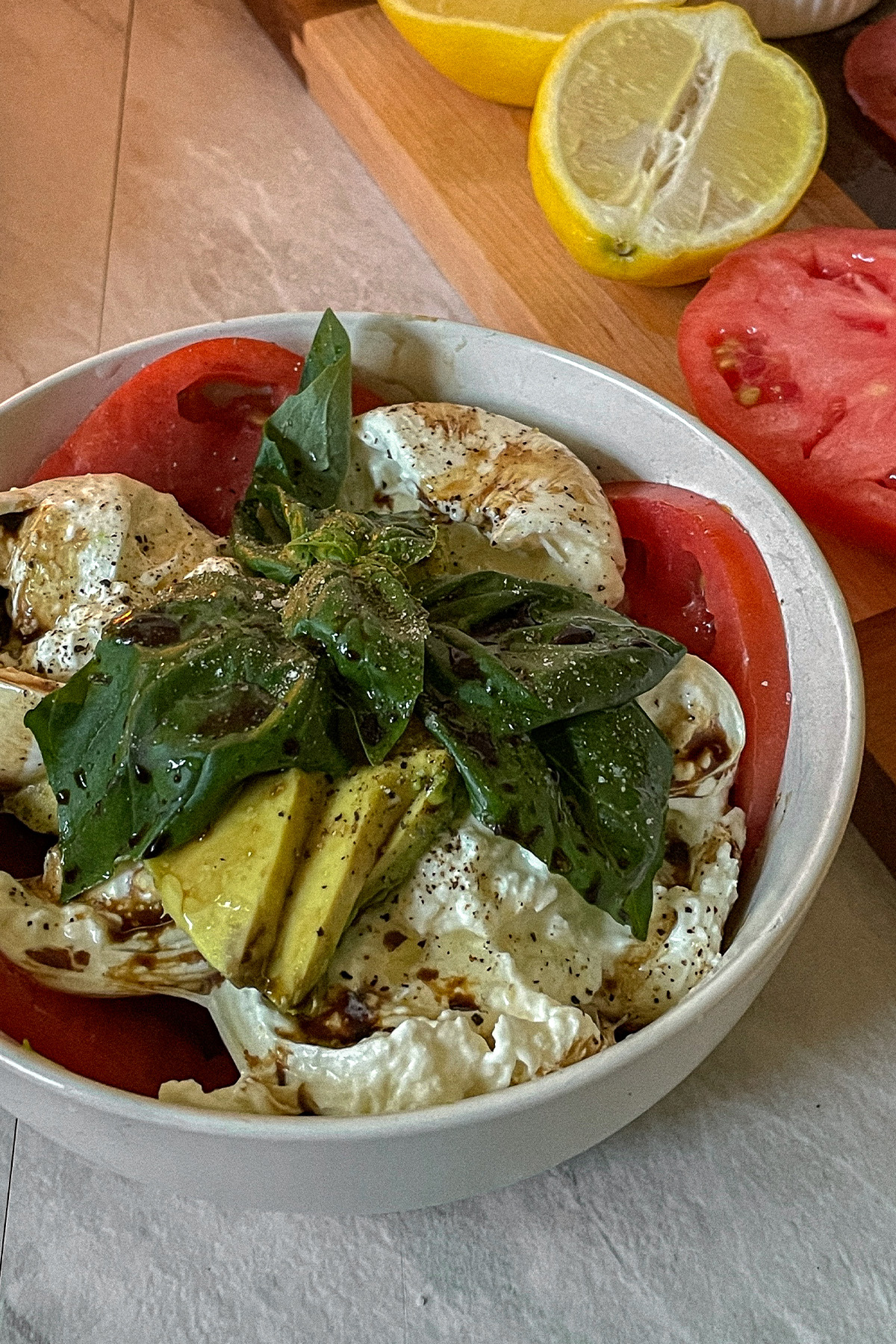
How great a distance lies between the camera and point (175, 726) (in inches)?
20.7

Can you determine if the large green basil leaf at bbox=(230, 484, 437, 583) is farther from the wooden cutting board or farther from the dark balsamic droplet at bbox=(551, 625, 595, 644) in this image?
the wooden cutting board

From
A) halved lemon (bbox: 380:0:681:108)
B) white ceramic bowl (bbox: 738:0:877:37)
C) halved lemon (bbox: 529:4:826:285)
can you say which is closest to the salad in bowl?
halved lemon (bbox: 529:4:826:285)

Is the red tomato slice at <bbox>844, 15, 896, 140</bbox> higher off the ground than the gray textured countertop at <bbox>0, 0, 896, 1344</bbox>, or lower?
higher

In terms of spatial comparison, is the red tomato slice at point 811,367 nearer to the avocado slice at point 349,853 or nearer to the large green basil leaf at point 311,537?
the large green basil leaf at point 311,537

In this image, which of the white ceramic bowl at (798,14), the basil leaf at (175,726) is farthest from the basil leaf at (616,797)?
the white ceramic bowl at (798,14)

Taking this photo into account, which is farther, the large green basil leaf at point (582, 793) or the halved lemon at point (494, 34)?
the halved lemon at point (494, 34)

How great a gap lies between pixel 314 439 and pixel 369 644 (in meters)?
0.23

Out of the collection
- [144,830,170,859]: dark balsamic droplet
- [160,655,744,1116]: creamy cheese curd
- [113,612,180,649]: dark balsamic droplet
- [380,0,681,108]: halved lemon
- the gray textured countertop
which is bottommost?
the gray textured countertop

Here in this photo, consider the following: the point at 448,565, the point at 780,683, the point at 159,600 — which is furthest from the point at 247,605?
the point at 780,683

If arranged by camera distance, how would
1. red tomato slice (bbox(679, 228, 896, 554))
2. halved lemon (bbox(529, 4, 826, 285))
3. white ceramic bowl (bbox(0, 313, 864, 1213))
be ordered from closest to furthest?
white ceramic bowl (bbox(0, 313, 864, 1213))
red tomato slice (bbox(679, 228, 896, 554))
halved lemon (bbox(529, 4, 826, 285))

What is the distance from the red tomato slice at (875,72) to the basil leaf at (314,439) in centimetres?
64

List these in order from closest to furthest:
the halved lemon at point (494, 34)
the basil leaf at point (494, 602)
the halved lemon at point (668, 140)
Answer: the basil leaf at point (494, 602) < the halved lemon at point (668, 140) < the halved lemon at point (494, 34)

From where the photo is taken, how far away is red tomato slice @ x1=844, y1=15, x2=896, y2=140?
1.09 meters

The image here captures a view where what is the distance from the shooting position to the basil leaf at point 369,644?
53 cm
